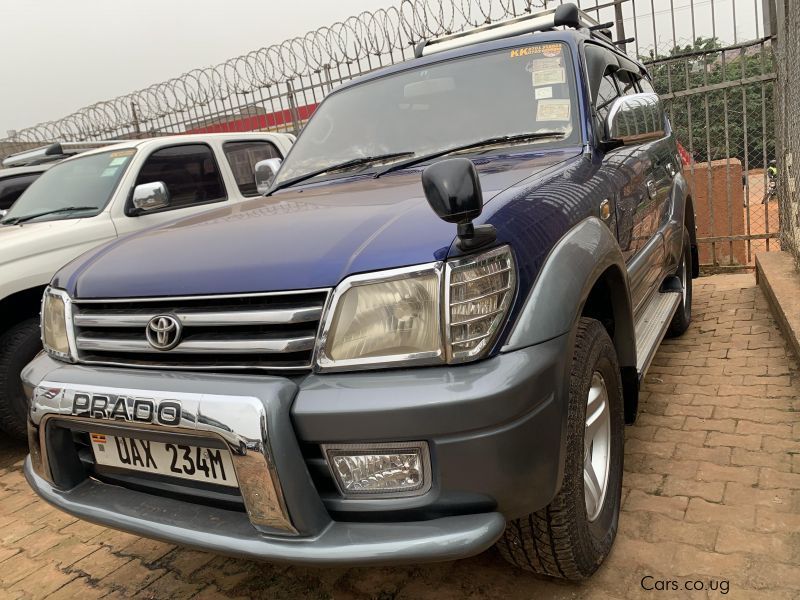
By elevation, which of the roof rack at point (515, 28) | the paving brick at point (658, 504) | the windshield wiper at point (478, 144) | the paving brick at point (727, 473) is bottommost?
the paving brick at point (727, 473)

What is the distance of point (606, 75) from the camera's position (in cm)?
313

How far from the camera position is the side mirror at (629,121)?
248cm

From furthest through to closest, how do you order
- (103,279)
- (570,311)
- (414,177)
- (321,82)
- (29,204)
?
(321,82) → (29,204) → (414,177) → (103,279) → (570,311)

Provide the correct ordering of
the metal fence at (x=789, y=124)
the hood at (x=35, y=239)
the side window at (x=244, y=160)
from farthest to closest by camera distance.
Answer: the side window at (x=244, y=160)
the metal fence at (x=789, y=124)
the hood at (x=35, y=239)

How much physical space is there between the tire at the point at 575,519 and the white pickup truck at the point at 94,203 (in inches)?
120

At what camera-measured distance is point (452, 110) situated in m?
2.76

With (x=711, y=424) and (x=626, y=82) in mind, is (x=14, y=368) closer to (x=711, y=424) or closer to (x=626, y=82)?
(x=711, y=424)

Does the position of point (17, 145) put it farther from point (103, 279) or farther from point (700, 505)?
point (700, 505)

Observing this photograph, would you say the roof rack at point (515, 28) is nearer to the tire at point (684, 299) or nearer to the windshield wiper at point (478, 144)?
the windshield wiper at point (478, 144)

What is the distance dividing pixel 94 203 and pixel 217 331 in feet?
11.0

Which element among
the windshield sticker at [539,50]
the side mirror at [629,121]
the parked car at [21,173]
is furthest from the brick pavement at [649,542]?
the parked car at [21,173]

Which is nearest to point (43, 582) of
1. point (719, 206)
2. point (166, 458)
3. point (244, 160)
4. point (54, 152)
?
point (166, 458)

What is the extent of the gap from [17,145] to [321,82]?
8716 mm

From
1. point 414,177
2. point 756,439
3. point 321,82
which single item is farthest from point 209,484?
point 321,82
